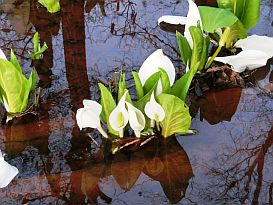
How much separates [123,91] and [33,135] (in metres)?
0.19

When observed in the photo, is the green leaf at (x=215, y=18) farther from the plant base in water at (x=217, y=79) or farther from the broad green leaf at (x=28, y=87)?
A: the broad green leaf at (x=28, y=87)

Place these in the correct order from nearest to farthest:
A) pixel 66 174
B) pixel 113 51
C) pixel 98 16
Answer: pixel 66 174 → pixel 113 51 → pixel 98 16

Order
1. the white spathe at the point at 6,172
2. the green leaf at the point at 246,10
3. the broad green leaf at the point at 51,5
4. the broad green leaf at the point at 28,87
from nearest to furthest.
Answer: the white spathe at the point at 6,172, the broad green leaf at the point at 28,87, the green leaf at the point at 246,10, the broad green leaf at the point at 51,5

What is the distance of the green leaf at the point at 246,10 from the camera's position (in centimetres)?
103

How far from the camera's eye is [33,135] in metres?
0.96

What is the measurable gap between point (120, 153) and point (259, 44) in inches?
15.1

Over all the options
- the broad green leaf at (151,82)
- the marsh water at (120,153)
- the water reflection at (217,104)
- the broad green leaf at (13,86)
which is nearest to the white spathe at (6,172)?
the marsh water at (120,153)

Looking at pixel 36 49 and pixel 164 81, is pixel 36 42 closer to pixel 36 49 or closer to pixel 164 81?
pixel 36 49

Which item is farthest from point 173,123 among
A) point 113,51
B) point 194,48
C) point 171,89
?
point 113,51

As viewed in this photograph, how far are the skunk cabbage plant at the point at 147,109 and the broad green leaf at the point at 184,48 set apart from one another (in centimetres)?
8

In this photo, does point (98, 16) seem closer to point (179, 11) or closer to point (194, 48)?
point (179, 11)

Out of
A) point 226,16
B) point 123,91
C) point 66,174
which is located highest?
point 226,16

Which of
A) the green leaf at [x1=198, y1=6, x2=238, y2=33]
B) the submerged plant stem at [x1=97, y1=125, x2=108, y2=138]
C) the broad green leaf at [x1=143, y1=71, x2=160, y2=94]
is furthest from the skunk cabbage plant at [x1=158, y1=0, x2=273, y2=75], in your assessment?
the submerged plant stem at [x1=97, y1=125, x2=108, y2=138]

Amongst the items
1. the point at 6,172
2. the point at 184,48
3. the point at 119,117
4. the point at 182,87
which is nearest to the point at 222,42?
the point at 184,48
